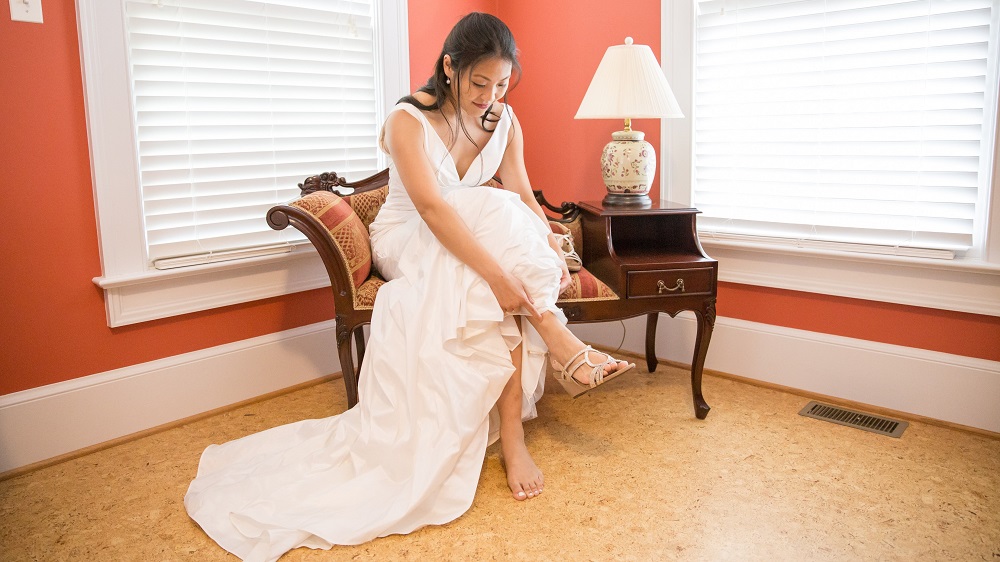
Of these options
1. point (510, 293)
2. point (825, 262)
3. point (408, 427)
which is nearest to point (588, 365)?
point (510, 293)

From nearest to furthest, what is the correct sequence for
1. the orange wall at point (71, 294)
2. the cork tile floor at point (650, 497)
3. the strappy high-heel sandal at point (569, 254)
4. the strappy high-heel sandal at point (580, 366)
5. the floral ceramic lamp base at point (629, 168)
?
the cork tile floor at point (650, 497) < the strappy high-heel sandal at point (580, 366) < the orange wall at point (71, 294) < the strappy high-heel sandal at point (569, 254) < the floral ceramic lamp base at point (629, 168)

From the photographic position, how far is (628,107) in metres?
2.73

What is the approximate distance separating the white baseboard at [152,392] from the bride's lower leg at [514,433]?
3.81 feet

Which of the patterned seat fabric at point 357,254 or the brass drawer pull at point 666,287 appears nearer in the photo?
the patterned seat fabric at point 357,254

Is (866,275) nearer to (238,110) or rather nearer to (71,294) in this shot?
(238,110)

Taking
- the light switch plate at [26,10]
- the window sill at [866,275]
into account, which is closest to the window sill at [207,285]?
the light switch plate at [26,10]

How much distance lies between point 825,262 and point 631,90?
968 mm

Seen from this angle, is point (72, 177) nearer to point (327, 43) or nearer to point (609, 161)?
point (327, 43)

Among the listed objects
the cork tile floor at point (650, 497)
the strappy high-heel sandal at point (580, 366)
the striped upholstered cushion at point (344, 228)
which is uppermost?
the striped upholstered cushion at point (344, 228)

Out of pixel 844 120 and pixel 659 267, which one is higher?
pixel 844 120

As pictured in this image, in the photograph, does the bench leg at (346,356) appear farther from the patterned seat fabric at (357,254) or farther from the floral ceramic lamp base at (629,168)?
the floral ceramic lamp base at (629,168)

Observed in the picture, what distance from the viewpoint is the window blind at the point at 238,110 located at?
258cm

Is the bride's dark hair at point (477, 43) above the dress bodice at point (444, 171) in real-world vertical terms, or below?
above

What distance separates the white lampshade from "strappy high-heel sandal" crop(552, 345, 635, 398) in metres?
1.05
